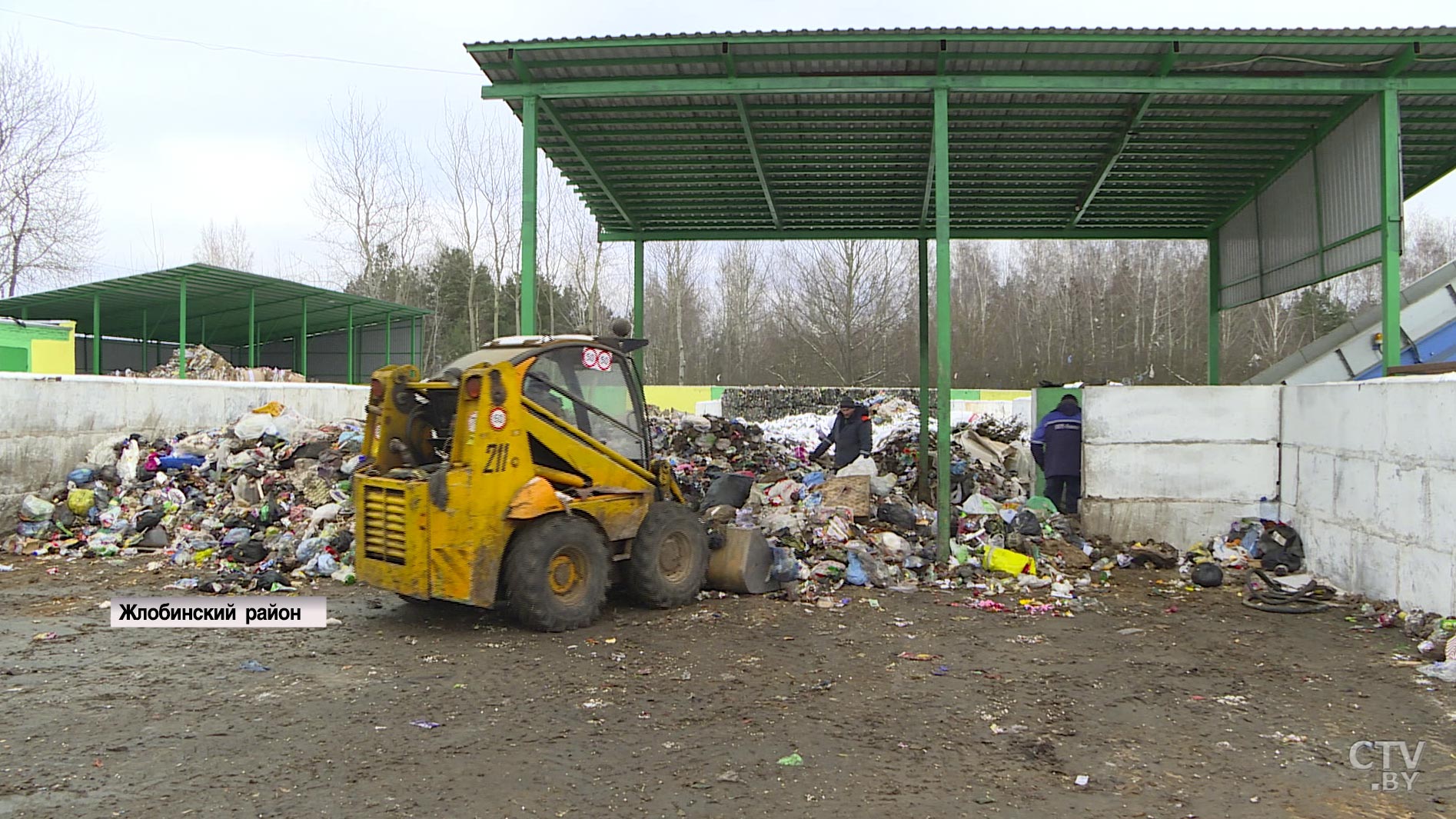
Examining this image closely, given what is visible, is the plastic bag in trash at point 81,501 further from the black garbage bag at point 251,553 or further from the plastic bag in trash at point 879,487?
the plastic bag in trash at point 879,487

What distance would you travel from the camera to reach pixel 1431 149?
419 inches

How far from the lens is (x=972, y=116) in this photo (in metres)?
9.65

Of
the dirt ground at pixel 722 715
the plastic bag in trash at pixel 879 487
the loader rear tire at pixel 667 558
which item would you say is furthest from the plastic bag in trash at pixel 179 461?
the plastic bag in trash at pixel 879 487

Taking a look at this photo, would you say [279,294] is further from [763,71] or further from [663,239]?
[763,71]

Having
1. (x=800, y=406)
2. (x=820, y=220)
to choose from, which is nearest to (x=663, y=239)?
(x=820, y=220)

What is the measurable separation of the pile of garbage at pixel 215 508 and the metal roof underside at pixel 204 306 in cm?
877

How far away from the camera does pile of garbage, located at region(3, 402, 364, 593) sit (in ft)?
29.0

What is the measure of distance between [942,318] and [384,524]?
5359 millimetres

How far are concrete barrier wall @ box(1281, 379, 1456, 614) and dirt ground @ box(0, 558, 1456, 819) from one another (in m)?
0.62

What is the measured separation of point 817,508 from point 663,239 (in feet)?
18.4

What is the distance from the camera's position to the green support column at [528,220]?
8.68 m

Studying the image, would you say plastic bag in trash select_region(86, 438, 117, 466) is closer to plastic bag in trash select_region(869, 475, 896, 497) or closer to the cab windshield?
the cab windshield

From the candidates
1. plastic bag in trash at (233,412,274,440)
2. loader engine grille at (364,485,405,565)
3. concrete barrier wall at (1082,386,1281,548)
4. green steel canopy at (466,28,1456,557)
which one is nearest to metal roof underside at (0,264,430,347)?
plastic bag in trash at (233,412,274,440)

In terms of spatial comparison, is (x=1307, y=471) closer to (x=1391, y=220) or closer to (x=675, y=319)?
(x=1391, y=220)
